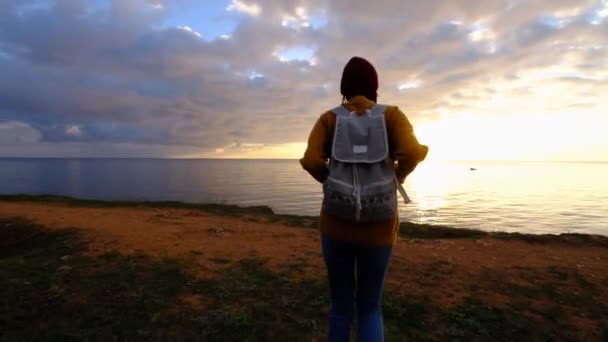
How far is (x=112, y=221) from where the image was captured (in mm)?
13445

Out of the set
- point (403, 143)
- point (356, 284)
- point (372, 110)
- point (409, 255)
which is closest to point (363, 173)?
point (403, 143)

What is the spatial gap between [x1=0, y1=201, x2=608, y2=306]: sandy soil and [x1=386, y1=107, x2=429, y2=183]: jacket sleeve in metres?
4.37

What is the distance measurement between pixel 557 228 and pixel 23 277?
1218 inches

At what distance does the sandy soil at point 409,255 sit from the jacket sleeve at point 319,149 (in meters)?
4.51

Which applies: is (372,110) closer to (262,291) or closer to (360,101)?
(360,101)

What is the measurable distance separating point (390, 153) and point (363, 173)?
27 cm

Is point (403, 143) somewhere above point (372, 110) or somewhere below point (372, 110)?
below

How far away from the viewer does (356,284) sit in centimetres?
283

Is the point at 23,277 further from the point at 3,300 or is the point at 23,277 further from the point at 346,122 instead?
the point at 346,122

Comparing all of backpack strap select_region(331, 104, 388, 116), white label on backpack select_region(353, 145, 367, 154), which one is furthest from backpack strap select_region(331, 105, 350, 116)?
white label on backpack select_region(353, 145, 367, 154)

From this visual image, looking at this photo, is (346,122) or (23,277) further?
(23,277)

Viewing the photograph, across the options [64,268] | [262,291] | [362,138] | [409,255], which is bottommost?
[409,255]

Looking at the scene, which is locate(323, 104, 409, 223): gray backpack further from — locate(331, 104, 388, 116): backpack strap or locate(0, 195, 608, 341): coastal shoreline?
locate(0, 195, 608, 341): coastal shoreline

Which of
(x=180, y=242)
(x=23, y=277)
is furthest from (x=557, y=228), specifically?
(x=23, y=277)
